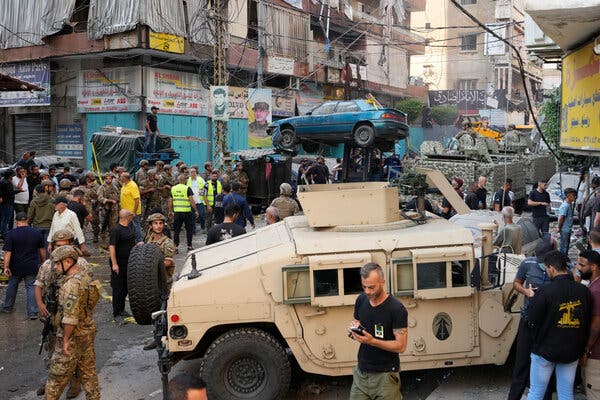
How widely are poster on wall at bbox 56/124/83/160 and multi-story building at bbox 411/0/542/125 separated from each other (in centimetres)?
3240

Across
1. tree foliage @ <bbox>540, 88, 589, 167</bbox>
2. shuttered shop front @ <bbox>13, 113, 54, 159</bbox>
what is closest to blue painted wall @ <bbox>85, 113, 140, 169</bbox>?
shuttered shop front @ <bbox>13, 113, 54, 159</bbox>

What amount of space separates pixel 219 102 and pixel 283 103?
15.0 m

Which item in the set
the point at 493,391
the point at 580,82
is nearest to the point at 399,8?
the point at 580,82

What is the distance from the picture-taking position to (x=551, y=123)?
51.6ft

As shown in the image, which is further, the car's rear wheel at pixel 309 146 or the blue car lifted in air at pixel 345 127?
the car's rear wheel at pixel 309 146

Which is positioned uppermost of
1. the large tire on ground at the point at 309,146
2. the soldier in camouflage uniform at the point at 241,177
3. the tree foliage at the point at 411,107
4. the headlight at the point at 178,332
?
the tree foliage at the point at 411,107

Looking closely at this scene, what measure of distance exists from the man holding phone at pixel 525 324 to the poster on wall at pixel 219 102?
15503 millimetres

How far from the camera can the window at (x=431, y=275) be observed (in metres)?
6.35

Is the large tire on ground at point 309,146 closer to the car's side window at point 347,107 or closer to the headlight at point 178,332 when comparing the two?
the car's side window at point 347,107

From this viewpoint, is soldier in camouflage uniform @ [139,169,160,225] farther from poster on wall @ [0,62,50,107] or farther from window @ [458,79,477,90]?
window @ [458,79,477,90]

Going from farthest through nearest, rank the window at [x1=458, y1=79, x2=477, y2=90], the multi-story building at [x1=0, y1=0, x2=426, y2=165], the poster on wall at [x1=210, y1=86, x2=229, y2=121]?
the window at [x1=458, y1=79, x2=477, y2=90], the multi-story building at [x1=0, y1=0, x2=426, y2=165], the poster on wall at [x1=210, y1=86, x2=229, y2=121]

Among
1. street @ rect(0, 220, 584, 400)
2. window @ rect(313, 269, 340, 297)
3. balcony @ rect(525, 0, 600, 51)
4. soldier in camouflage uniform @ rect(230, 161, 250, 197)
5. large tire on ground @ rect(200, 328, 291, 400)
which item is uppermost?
balcony @ rect(525, 0, 600, 51)

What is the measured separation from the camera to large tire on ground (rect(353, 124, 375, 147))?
1995 centimetres

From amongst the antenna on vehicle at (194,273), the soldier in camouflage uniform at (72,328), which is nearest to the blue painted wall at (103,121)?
the antenna on vehicle at (194,273)
